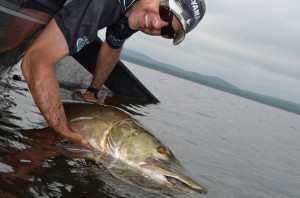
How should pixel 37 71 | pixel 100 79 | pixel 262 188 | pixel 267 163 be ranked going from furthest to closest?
pixel 267 163
pixel 100 79
pixel 262 188
pixel 37 71

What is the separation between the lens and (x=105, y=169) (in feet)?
12.2

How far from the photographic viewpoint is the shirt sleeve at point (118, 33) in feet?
17.3

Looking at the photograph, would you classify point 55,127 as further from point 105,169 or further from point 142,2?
point 142,2

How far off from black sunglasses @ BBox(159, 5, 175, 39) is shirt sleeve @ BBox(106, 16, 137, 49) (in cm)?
73

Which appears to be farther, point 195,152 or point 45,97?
point 195,152

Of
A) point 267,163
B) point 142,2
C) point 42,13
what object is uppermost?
point 142,2

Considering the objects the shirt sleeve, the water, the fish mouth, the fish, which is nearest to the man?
the fish

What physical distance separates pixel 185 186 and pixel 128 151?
0.73 metres

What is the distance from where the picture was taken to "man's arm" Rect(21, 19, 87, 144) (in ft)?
11.7

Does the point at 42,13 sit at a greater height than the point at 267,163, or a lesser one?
greater

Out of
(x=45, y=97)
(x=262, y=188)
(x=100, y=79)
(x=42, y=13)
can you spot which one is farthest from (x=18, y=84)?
(x=262, y=188)

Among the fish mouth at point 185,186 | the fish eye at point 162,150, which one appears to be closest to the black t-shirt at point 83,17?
the fish eye at point 162,150

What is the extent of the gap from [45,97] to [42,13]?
114 cm

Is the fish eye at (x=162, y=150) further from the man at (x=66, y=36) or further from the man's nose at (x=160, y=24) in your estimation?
the man's nose at (x=160, y=24)
